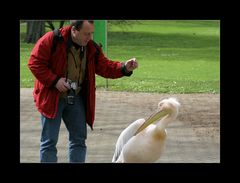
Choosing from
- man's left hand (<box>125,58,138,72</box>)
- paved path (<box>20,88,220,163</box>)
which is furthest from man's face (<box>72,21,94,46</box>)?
paved path (<box>20,88,220,163</box>)

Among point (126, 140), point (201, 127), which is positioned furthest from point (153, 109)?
point (126, 140)

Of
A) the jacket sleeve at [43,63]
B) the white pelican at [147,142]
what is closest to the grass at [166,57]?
the white pelican at [147,142]

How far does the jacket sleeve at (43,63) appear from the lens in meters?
5.87

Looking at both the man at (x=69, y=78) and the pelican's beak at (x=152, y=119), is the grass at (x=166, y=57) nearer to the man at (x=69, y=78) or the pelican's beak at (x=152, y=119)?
the pelican's beak at (x=152, y=119)

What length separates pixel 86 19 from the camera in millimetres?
6027

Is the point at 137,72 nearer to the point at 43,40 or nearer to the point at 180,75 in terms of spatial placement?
the point at 180,75

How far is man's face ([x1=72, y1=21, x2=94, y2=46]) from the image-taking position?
6000mm

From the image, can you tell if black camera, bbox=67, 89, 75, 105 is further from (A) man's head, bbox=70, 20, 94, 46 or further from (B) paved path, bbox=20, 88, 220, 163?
(B) paved path, bbox=20, 88, 220, 163

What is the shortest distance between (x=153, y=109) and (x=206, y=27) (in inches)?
819

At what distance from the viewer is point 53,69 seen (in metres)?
6.03

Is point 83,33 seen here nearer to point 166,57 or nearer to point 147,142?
point 147,142

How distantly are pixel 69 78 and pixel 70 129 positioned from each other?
49 cm

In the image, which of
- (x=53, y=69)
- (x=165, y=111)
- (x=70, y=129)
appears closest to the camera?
(x=53, y=69)

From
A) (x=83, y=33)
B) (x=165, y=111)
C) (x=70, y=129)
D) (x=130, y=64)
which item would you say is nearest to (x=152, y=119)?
(x=165, y=111)
